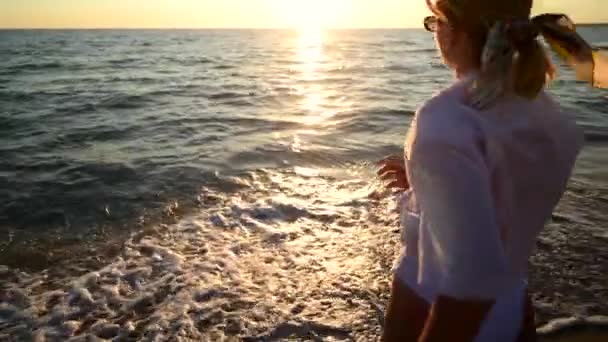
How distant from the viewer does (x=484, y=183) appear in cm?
117

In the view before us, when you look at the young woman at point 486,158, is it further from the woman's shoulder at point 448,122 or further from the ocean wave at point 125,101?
the ocean wave at point 125,101

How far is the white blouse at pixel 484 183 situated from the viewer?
1.17 meters

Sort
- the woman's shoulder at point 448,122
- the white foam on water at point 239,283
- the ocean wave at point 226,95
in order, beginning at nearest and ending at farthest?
1. the woman's shoulder at point 448,122
2. the white foam on water at point 239,283
3. the ocean wave at point 226,95

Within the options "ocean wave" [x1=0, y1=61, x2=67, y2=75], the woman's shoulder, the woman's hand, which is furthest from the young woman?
"ocean wave" [x1=0, y1=61, x2=67, y2=75]

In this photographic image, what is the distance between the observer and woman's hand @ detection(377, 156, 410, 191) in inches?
72.0

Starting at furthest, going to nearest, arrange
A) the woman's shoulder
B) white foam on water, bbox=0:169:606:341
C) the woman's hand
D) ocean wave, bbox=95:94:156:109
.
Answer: ocean wave, bbox=95:94:156:109 → white foam on water, bbox=0:169:606:341 → the woman's hand → the woman's shoulder

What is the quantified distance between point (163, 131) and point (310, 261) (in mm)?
8153

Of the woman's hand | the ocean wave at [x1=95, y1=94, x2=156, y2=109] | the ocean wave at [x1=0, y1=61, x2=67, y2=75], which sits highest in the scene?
the ocean wave at [x1=0, y1=61, x2=67, y2=75]

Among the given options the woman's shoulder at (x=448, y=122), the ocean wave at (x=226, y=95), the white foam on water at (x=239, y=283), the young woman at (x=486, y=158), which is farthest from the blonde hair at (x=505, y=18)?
the ocean wave at (x=226, y=95)

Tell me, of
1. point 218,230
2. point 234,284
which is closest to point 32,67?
point 218,230

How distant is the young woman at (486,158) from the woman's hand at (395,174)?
1.47 ft

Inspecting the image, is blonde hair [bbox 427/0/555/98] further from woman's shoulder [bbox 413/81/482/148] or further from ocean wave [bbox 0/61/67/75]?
ocean wave [bbox 0/61/67/75]

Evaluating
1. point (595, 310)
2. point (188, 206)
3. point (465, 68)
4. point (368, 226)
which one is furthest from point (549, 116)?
point (188, 206)

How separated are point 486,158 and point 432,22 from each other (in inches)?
22.0
